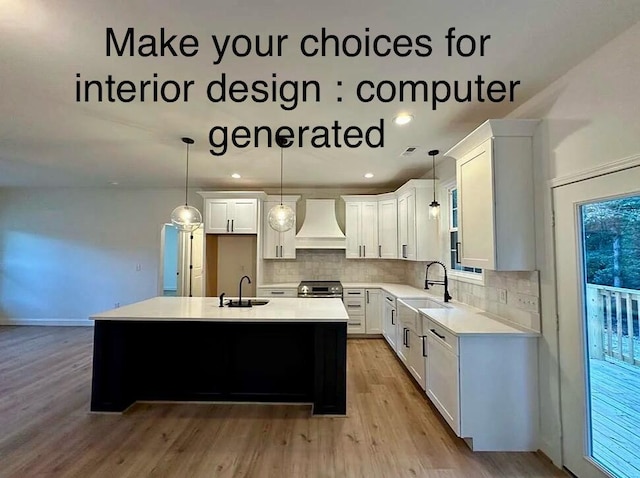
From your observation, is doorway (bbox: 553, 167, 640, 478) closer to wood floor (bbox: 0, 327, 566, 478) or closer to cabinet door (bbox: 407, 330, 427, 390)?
wood floor (bbox: 0, 327, 566, 478)

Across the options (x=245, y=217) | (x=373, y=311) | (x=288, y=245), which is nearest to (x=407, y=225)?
(x=373, y=311)

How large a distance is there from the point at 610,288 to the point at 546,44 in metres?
1.46

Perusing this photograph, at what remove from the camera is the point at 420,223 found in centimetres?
480

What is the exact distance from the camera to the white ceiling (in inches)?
65.3

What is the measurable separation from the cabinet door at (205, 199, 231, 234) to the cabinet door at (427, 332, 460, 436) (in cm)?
374

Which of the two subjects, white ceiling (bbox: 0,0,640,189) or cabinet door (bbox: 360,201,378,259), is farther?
cabinet door (bbox: 360,201,378,259)

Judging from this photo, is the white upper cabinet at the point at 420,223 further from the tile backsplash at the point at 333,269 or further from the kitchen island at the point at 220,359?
the kitchen island at the point at 220,359

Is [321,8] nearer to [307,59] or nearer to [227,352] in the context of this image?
[307,59]

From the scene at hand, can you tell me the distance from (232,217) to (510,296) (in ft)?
13.7

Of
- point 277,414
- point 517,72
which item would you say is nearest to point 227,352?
point 277,414

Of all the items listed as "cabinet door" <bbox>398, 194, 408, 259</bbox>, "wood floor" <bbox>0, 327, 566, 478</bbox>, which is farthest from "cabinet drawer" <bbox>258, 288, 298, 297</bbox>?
"wood floor" <bbox>0, 327, 566, 478</bbox>

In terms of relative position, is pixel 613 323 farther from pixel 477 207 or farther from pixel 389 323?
pixel 389 323

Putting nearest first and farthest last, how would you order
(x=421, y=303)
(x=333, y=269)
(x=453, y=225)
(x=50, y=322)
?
(x=421, y=303) < (x=453, y=225) < (x=333, y=269) < (x=50, y=322)

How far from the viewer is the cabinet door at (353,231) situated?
18.6 feet
